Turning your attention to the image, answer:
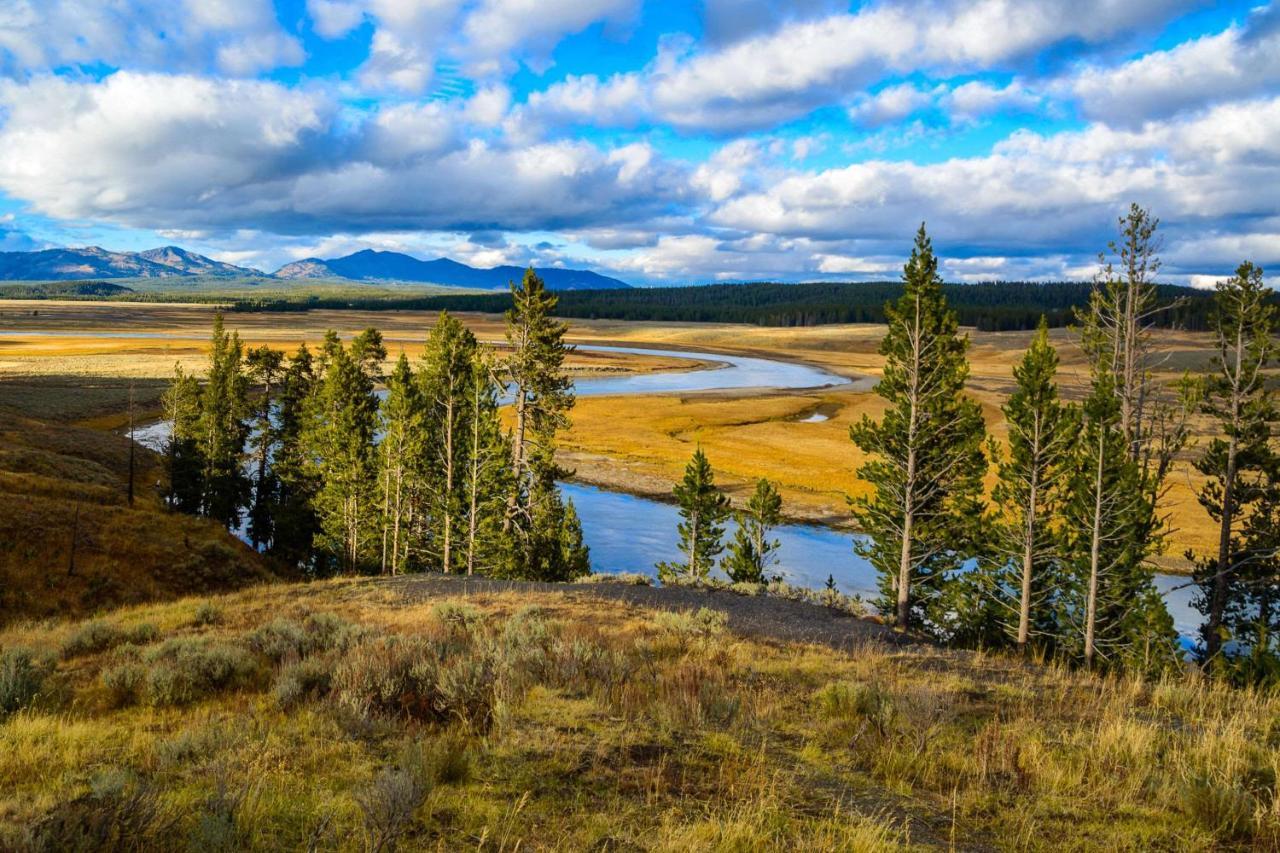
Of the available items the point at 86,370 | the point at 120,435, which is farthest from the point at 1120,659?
the point at 86,370

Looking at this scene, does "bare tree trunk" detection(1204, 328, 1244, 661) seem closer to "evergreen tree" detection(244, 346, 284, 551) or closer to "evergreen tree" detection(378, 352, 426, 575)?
"evergreen tree" detection(378, 352, 426, 575)

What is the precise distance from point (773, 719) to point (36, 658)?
405 inches

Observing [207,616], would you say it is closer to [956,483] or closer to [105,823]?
[105,823]

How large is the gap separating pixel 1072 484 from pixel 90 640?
85.2 ft

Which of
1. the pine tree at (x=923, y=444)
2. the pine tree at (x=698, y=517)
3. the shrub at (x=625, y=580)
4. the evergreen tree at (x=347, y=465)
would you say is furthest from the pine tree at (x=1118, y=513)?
the evergreen tree at (x=347, y=465)

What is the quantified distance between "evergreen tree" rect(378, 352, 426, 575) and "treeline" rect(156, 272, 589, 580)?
8cm

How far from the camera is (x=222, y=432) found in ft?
151

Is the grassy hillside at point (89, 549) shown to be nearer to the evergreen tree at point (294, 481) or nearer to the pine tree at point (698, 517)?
the evergreen tree at point (294, 481)

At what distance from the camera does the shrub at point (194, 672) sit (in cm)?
830

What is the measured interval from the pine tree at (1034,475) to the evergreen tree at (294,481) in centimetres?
3597

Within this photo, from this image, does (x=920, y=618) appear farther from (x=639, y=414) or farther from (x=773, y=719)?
(x=639, y=414)

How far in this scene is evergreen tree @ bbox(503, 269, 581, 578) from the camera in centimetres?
3125

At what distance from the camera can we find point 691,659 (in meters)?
10.3

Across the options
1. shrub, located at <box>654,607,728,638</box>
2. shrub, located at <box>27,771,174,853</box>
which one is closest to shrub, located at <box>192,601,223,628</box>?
shrub, located at <box>654,607,728,638</box>
